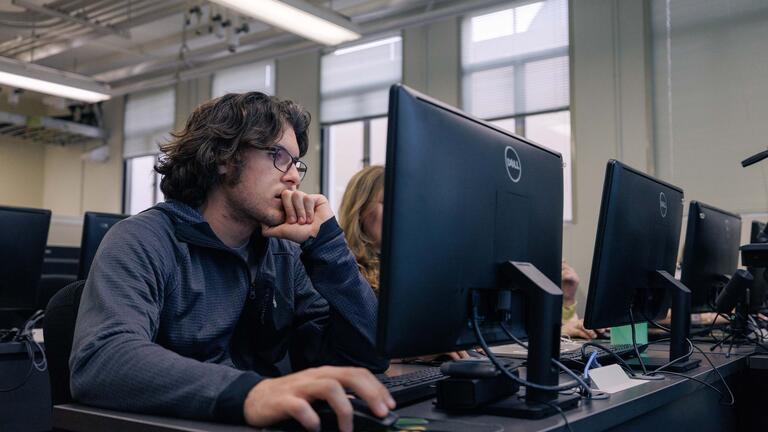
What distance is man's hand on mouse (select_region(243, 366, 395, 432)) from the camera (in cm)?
75

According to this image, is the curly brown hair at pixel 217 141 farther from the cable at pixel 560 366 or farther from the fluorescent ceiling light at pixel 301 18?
the fluorescent ceiling light at pixel 301 18

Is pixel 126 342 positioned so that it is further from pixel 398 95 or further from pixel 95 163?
pixel 95 163

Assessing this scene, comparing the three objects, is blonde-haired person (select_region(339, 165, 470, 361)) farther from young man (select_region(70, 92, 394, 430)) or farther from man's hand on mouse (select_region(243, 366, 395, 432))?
man's hand on mouse (select_region(243, 366, 395, 432))

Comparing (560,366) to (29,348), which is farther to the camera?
(29,348)

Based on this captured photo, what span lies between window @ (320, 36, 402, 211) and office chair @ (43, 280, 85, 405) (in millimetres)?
4277

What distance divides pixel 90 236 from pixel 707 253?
199 centimetres

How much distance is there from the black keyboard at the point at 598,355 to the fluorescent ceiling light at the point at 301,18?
2801 mm

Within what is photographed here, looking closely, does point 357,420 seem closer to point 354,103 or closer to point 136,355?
point 136,355

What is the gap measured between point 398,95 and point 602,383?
0.61 meters

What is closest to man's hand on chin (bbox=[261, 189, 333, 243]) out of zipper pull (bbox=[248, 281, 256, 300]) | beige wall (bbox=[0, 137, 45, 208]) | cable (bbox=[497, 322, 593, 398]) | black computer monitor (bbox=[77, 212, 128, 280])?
zipper pull (bbox=[248, 281, 256, 300])

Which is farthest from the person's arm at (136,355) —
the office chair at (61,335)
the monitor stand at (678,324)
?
the monitor stand at (678,324)

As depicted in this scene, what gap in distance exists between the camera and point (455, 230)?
880mm

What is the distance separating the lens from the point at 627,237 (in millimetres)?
1372

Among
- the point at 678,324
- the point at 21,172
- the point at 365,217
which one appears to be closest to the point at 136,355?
the point at 678,324
